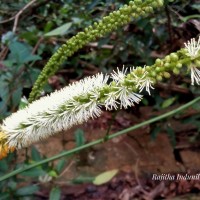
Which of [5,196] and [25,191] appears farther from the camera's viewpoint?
[25,191]

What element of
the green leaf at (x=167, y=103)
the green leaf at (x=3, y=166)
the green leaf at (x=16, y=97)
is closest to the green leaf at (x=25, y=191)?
the green leaf at (x=3, y=166)

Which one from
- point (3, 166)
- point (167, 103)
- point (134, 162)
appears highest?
point (167, 103)

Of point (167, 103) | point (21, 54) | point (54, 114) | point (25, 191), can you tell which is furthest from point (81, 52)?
point (54, 114)

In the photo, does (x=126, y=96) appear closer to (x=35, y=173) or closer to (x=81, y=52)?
(x=35, y=173)

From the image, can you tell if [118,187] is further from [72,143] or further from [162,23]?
[162,23]

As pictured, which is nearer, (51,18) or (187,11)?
(187,11)

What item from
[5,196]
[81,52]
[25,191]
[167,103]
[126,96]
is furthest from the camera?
[81,52]

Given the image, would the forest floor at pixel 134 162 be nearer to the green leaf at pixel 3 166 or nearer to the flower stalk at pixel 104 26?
the green leaf at pixel 3 166

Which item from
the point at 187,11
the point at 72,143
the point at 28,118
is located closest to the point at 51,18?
the point at 72,143
